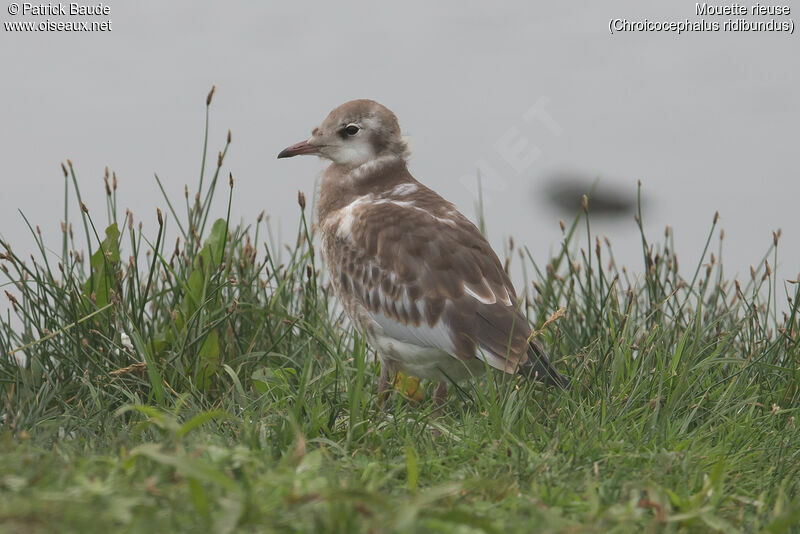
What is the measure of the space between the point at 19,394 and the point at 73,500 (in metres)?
2.82

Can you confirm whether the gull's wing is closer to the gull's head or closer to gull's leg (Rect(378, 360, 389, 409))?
gull's leg (Rect(378, 360, 389, 409))

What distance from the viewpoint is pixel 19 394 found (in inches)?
202

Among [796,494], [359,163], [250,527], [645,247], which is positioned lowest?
[796,494]

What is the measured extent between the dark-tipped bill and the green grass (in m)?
0.59

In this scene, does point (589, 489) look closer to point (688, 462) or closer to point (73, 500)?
point (688, 462)

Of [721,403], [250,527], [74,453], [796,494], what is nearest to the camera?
[250,527]

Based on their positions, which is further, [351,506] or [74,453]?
[74,453]

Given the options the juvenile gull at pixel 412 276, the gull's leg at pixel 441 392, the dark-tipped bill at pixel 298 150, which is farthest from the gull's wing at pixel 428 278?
the dark-tipped bill at pixel 298 150

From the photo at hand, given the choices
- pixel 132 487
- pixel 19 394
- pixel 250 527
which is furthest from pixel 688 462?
pixel 19 394

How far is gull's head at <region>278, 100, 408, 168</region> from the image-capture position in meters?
5.79

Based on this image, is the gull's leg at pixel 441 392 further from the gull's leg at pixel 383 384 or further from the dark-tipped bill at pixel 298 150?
the dark-tipped bill at pixel 298 150

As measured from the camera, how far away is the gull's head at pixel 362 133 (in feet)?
19.0

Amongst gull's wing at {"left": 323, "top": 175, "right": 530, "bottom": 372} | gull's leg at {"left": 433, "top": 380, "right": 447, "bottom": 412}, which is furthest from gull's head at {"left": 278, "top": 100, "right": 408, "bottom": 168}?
gull's leg at {"left": 433, "top": 380, "right": 447, "bottom": 412}

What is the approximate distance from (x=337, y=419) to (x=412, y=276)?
0.92m
